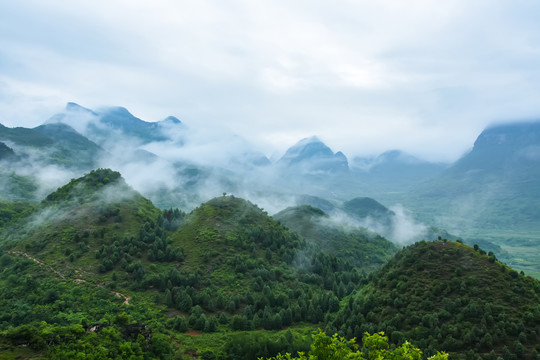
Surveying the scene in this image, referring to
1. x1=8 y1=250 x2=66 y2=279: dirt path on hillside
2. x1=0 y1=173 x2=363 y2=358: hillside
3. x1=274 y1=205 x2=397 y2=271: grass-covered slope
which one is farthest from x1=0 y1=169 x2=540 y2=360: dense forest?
x1=274 y1=205 x2=397 y2=271: grass-covered slope

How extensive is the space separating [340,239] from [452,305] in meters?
105

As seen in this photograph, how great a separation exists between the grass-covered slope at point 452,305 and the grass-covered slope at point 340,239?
236ft

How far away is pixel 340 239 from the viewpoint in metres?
167

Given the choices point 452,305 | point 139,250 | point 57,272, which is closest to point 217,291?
point 139,250

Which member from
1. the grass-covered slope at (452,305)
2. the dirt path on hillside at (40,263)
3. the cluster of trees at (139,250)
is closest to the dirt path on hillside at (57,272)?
the dirt path on hillside at (40,263)

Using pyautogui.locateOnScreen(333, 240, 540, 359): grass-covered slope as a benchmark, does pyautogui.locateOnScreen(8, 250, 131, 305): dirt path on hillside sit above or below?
below

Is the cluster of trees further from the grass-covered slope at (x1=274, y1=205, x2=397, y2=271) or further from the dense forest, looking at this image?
the grass-covered slope at (x1=274, y1=205, x2=397, y2=271)

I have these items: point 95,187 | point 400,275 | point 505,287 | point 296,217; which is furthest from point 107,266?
point 296,217

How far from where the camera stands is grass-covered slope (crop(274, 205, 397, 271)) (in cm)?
15538

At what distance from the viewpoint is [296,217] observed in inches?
7392

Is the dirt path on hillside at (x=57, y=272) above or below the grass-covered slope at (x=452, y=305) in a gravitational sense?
below

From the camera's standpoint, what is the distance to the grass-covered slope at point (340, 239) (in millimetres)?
155375

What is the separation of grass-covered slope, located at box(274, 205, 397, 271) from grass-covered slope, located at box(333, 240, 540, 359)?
236ft

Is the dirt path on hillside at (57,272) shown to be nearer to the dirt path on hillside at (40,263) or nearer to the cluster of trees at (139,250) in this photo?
the dirt path on hillside at (40,263)
